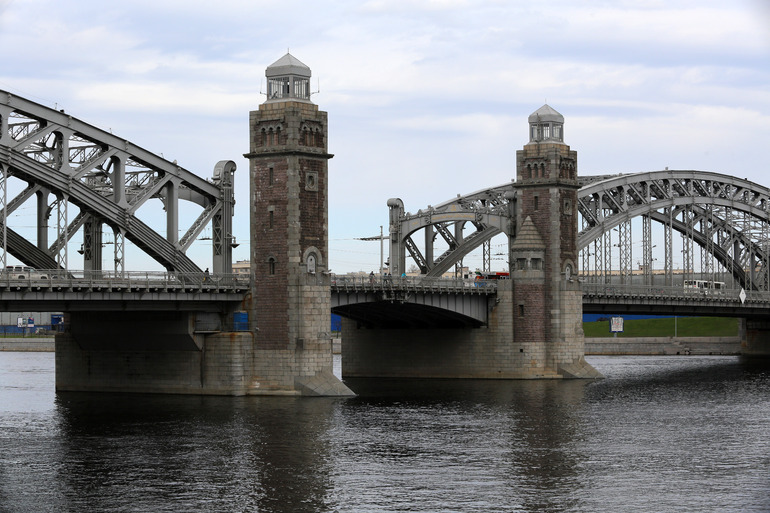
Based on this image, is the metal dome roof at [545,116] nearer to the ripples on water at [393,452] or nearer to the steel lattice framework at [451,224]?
the steel lattice framework at [451,224]

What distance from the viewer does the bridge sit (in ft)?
294

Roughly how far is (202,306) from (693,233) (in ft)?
256

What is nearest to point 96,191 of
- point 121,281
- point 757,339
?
point 121,281

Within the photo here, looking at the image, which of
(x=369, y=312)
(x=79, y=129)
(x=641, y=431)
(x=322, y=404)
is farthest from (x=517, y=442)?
(x=369, y=312)

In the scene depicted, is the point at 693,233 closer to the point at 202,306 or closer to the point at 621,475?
the point at 202,306

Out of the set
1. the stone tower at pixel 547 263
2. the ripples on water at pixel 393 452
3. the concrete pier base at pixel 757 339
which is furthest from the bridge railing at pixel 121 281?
the concrete pier base at pixel 757 339

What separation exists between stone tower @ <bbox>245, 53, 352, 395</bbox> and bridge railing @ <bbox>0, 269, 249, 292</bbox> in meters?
2.36

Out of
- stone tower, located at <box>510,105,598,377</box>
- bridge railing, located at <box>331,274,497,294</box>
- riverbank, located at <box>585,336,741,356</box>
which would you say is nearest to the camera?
bridge railing, located at <box>331,274,497,294</box>

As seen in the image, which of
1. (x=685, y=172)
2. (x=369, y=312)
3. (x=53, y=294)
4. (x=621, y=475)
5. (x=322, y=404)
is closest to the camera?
(x=621, y=475)

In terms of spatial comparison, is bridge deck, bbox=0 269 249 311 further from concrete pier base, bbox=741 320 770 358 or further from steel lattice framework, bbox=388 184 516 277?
concrete pier base, bbox=741 320 770 358

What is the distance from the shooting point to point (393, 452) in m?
66.7

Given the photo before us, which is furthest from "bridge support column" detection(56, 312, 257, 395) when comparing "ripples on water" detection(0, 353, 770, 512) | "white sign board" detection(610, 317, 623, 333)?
"white sign board" detection(610, 317, 623, 333)

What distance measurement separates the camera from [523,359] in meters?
116

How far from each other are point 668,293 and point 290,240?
61.2 m
